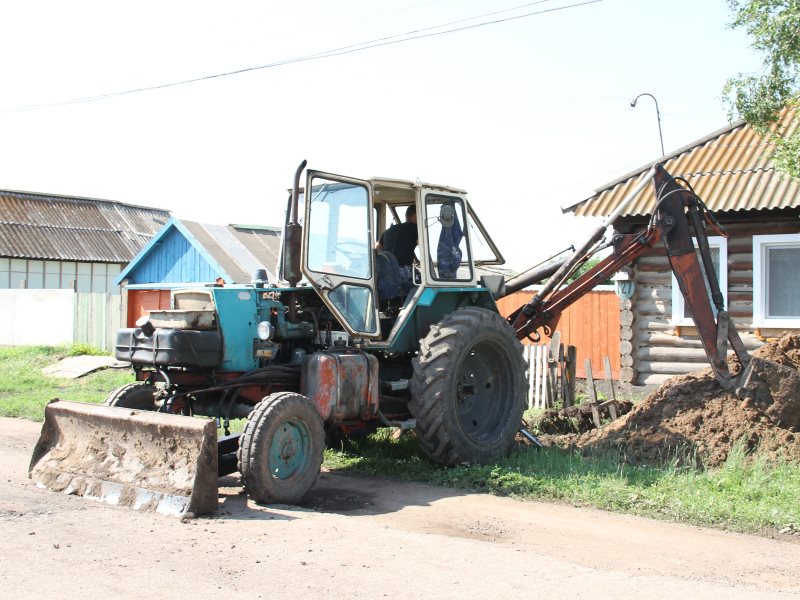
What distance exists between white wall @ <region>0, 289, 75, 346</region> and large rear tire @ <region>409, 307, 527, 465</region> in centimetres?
1839

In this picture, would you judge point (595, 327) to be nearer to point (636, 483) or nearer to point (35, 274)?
point (636, 483)

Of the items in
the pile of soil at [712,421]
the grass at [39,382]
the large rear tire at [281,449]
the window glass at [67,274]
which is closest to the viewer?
the large rear tire at [281,449]

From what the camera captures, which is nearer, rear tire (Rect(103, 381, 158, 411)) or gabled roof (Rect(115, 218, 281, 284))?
rear tire (Rect(103, 381, 158, 411))

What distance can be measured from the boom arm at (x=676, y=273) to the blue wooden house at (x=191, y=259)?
48.0 feet

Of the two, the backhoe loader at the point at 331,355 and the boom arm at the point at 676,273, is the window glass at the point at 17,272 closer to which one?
the backhoe loader at the point at 331,355

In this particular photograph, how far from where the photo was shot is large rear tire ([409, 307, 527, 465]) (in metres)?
8.83

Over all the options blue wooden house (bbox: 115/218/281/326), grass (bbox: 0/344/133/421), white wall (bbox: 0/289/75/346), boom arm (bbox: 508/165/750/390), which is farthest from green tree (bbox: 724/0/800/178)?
white wall (bbox: 0/289/75/346)

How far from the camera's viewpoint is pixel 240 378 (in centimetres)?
816

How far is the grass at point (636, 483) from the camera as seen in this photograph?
286 inches

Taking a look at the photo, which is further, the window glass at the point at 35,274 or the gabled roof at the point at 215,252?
the window glass at the point at 35,274

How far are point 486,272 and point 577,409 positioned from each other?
2.59m

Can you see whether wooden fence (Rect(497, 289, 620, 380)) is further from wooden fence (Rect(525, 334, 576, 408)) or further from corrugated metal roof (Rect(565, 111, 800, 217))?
corrugated metal roof (Rect(565, 111, 800, 217))

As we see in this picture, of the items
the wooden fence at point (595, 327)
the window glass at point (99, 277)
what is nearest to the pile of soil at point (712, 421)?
the wooden fence at point (595, 327)

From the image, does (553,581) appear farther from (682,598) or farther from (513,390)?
(513,390)
